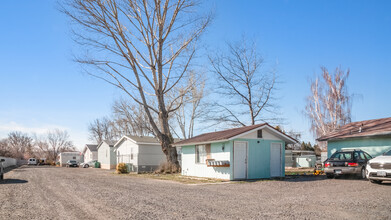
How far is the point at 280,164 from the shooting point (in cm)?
1959

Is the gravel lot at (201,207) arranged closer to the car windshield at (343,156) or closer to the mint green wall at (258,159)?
the car windshield at (343,156)

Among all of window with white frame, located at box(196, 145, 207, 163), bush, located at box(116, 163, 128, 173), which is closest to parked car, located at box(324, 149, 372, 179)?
window with white frame, located at box(196, 145, 207, 163)

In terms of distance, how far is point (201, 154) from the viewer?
20297 mm

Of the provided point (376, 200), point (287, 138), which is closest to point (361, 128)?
point (287, 138)

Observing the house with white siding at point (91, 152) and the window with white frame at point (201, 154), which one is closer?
the window with white frame at point (201, 154)

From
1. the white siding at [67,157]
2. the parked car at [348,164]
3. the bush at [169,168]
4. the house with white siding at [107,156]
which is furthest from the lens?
the white siding at [67,157]

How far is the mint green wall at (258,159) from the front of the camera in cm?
1810

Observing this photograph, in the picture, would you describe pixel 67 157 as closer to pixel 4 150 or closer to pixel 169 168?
pixel 4 150

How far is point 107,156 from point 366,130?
32.6m

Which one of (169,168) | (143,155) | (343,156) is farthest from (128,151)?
(343,156)

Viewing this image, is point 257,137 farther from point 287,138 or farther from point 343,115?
point 343,115

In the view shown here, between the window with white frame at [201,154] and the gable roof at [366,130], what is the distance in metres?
8.67

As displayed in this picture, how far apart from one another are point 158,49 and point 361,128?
51.5ft

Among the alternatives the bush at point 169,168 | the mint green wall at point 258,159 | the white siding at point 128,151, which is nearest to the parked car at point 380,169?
the mint green wall at point 258,159
